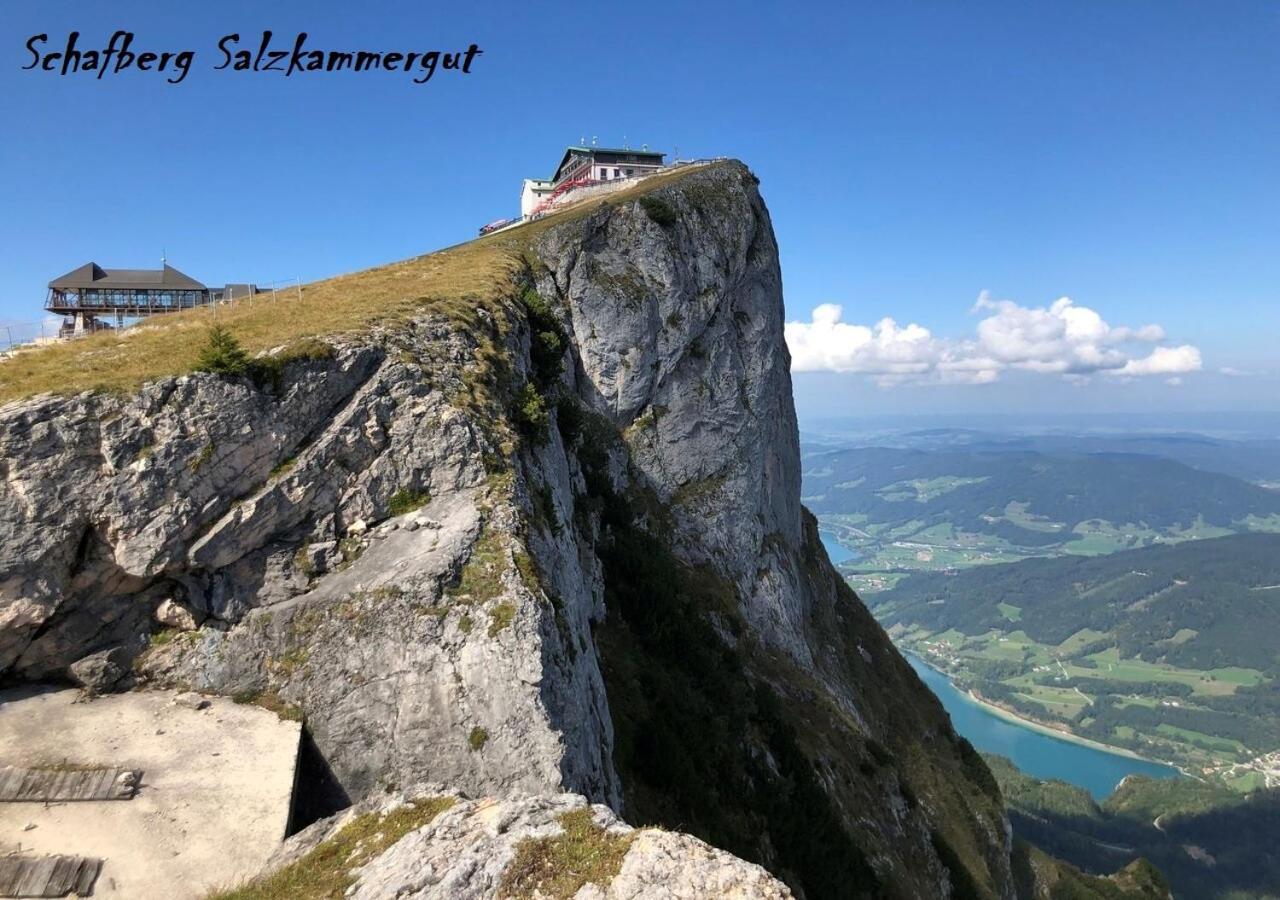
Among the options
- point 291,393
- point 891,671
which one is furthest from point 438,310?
point 891,671

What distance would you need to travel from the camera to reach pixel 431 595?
17250 mm

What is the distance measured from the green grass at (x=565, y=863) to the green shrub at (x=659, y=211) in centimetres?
4521

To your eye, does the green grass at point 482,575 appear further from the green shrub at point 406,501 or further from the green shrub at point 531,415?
the green shrub at point 531,415

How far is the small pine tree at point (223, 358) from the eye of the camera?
1873 centimetres

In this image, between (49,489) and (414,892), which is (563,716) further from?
(49,489)

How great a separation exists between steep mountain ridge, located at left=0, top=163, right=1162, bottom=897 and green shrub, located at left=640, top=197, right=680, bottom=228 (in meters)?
16.2

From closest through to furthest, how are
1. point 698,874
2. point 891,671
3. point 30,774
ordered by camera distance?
point 698,874
point 30,774
point 891,671

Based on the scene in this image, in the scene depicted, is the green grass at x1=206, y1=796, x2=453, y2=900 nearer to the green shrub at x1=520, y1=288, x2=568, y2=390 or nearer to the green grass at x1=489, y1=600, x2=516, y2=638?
the green grass at x1=489, y1=600, x2=516, y2=638

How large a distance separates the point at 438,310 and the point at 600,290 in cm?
2394

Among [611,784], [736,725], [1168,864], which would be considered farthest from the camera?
[1168,864]

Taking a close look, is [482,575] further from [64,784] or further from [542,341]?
[542,341]

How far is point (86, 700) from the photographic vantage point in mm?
16734

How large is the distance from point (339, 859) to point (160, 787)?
17.6 ft

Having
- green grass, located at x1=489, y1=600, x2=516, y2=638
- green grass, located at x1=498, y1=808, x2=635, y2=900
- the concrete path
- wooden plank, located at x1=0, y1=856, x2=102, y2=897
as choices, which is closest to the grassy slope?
the concrete path
